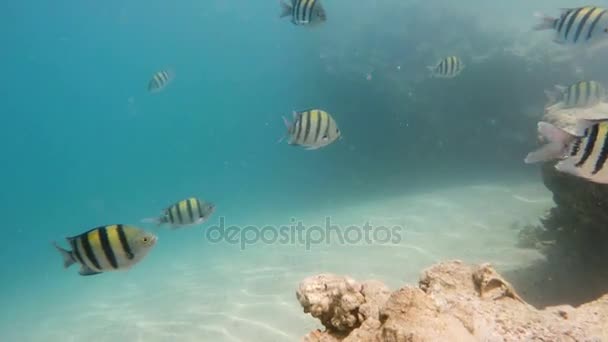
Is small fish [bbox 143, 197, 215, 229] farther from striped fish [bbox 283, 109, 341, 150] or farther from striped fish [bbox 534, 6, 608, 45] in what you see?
striped fish [bbox 534, 6, 608, 45]

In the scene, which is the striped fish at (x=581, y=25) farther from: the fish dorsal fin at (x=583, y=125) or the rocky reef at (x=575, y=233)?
the fish dorsal fin at (x=583, y=125)

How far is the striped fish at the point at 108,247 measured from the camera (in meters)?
3.06

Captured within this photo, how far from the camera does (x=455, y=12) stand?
17.5 meters

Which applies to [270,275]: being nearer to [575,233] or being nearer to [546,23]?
[575,233]

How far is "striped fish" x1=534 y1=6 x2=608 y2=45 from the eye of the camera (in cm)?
469

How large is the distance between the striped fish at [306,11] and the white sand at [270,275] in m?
4.31

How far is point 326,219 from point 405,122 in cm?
557

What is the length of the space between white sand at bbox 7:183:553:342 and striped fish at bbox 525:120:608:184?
4.23 meters

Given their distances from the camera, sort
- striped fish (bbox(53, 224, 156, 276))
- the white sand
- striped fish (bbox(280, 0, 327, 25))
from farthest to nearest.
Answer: the white sand → striped fish (bbox(280, 0, 327, 25)) → striped fish (bbox(53, 224, 156, 276))

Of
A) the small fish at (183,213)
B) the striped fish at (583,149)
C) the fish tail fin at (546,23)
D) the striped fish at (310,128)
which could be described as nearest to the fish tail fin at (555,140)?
the striped fish at (583,149)

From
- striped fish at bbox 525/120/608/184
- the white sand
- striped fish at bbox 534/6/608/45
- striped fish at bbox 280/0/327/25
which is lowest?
the white sand

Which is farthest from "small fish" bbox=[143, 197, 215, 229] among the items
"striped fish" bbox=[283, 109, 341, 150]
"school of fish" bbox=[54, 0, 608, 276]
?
"striped fish" bbox=[283, 109, 341, 150]

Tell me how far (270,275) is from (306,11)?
5398mm

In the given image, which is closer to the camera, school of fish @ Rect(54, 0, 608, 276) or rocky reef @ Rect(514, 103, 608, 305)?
school of fish @ Rect(54, 0, 608, 276)
